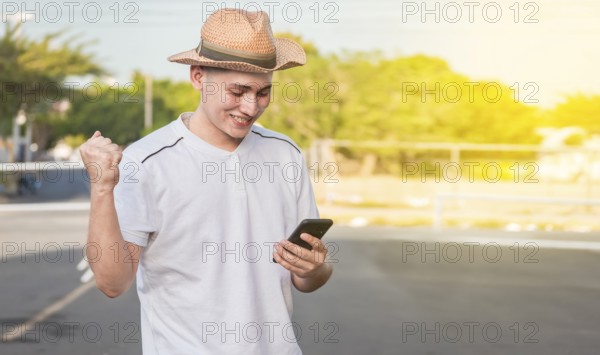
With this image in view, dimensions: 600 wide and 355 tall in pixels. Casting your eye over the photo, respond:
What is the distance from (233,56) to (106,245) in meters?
0.63

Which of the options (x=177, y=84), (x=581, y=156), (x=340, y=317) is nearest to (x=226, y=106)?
(x=340, y=317)

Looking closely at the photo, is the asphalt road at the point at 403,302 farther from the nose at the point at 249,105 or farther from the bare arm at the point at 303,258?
the nose at the point at 249,105

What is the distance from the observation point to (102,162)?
7.70 feet

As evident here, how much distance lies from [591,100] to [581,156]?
38.7ft

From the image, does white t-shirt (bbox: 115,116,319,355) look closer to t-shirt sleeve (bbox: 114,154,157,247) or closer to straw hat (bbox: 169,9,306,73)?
t-shirt sleeve (bbox: 114,154,157,247)

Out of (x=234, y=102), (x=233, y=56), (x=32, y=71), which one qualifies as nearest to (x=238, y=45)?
(x=233, y=56)

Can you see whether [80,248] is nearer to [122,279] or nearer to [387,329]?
[387,329]

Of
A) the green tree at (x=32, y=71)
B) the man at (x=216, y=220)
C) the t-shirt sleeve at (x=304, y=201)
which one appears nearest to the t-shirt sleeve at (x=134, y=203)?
the man at (x=216, y=220)

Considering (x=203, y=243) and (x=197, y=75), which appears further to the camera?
(x=197, y=75)

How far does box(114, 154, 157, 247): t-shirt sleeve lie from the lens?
253 cm

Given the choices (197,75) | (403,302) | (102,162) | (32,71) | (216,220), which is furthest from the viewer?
(32,71)

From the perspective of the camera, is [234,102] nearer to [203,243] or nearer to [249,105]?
[249,105]

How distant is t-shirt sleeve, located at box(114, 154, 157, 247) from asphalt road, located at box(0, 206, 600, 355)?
4.71 metres

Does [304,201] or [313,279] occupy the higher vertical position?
[304,201]
